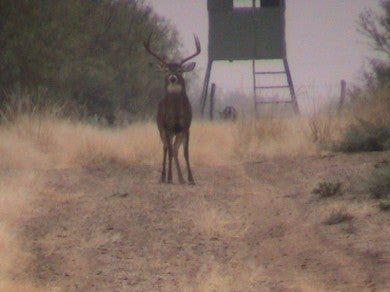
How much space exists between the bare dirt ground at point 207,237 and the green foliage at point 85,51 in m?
12.1

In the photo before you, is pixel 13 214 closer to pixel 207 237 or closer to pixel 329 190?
pixel 207 237

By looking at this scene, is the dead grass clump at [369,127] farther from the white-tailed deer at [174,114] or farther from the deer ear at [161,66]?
the deer ear at [161,66]

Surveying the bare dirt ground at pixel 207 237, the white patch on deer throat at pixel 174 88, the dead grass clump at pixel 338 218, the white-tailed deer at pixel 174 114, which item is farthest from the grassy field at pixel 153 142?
the dead grass clump at pixel 338 218

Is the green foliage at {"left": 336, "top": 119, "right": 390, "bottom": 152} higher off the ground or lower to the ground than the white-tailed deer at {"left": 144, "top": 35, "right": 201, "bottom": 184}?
lower

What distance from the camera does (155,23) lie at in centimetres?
4744

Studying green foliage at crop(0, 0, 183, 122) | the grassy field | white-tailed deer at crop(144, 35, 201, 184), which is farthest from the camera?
green foliage at crop(0, 0, 183, 122)

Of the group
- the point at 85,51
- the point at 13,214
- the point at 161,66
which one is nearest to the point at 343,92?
the point at 161,66

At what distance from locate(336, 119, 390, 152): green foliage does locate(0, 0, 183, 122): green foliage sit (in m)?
9.95

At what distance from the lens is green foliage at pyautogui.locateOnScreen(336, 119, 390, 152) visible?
23.0 m

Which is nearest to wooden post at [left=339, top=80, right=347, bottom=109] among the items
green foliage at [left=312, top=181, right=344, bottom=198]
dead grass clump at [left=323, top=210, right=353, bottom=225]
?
green foliage at [left=312, top=181, right=344, bottom=198]

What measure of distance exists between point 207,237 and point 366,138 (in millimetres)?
9771

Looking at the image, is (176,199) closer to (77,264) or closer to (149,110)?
(77,264)

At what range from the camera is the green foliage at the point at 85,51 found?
31.4 metres

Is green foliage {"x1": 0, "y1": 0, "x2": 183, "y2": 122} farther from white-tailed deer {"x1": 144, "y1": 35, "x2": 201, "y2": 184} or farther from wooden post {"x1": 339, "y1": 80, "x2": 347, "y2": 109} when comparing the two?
white-tailed deer {"x1": 144, "y1": 35, "x2": 201, "y2": 184}
